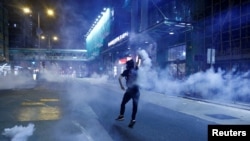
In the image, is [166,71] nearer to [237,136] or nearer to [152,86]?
[152,86]

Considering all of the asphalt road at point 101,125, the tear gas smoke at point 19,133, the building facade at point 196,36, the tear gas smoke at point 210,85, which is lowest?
the asphalt road at point 101,125

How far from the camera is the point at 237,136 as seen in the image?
4207 millimetres

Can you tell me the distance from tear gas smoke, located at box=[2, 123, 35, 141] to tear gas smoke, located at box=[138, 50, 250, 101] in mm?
4592

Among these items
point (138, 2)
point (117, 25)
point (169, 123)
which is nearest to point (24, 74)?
point (117, 25)

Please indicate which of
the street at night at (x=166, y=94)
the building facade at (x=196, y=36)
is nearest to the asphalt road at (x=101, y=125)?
the street at night at (x=166, y=94)

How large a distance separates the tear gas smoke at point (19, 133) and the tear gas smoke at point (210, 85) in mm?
4592

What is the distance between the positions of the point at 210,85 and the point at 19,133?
12034mm

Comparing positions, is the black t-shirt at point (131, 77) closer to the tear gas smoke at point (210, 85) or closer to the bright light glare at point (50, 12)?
the tear gas smoke at point (210, 85)

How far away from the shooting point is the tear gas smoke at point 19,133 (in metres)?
6.32

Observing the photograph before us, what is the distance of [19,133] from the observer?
264 inches

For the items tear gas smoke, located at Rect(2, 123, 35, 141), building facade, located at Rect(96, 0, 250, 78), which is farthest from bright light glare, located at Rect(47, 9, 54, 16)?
tear gas smoke, located at Rect(2, 123, 35, 141)

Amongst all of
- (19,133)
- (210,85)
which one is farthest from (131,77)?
(210,85)

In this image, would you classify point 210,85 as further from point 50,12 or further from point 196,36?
point 50,12

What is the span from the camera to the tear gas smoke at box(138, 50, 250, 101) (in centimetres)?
1451
